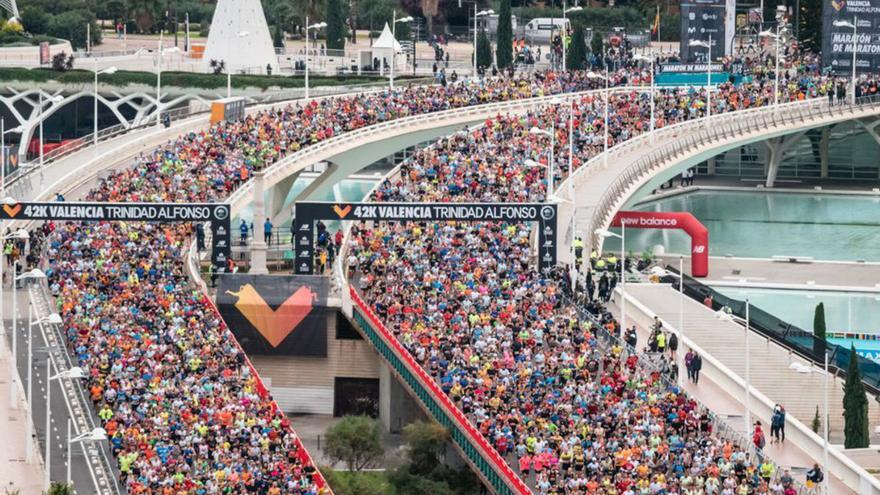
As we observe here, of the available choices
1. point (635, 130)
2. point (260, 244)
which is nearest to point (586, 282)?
point (260, 244)

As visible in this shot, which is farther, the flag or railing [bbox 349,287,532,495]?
the flag

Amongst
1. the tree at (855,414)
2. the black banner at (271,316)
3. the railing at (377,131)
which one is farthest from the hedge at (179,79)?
the tree at (855,414)

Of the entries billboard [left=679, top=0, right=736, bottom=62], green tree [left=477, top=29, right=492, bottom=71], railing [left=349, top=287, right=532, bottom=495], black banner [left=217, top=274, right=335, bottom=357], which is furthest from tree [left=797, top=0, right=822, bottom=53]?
railing [left=349, top=287, right=532, bottom=495]

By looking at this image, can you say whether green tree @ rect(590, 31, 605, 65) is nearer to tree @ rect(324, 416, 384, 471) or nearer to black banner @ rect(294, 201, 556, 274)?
black banner @ rect(294, 201, 556, 274)

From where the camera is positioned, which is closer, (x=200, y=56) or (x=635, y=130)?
(x=635, y=130)

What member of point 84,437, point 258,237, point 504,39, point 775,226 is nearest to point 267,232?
point 258,237

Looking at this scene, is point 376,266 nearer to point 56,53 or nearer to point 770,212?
point 770,212
